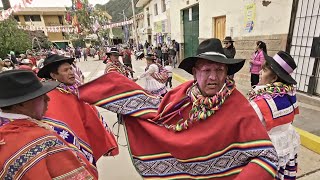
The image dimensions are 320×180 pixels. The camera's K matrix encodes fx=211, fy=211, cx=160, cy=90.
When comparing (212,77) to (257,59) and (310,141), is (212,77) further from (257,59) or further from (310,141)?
(257,59)

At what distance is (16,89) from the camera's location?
49.3 inches

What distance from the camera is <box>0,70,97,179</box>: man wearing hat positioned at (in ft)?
3.77

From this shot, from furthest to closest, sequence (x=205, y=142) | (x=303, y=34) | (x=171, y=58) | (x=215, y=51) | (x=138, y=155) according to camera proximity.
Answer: (x=171, y=58) → (x=303, y=34) → (x=138, y=155) → (x=215, y=51) → (x=205, y=142)

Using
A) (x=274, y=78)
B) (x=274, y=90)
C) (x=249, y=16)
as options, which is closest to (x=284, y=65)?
(x=274, y=78)

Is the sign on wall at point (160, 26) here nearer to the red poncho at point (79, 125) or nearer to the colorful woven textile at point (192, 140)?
the red poncho at point (79, 125)

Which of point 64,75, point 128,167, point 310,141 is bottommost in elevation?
point 128,167

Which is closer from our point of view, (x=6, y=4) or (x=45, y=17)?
(x=6, y=4)

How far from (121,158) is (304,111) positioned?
3.92 m

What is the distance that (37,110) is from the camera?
1.36 meters

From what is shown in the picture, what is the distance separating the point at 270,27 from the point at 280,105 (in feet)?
15.5

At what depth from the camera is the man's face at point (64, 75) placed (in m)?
2.31

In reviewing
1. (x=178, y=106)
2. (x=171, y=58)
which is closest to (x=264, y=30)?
(x=178, y=106)

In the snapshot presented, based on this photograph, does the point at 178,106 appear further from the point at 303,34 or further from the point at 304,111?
the point at 303,34

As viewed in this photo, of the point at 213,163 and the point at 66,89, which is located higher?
the point at 66,89
